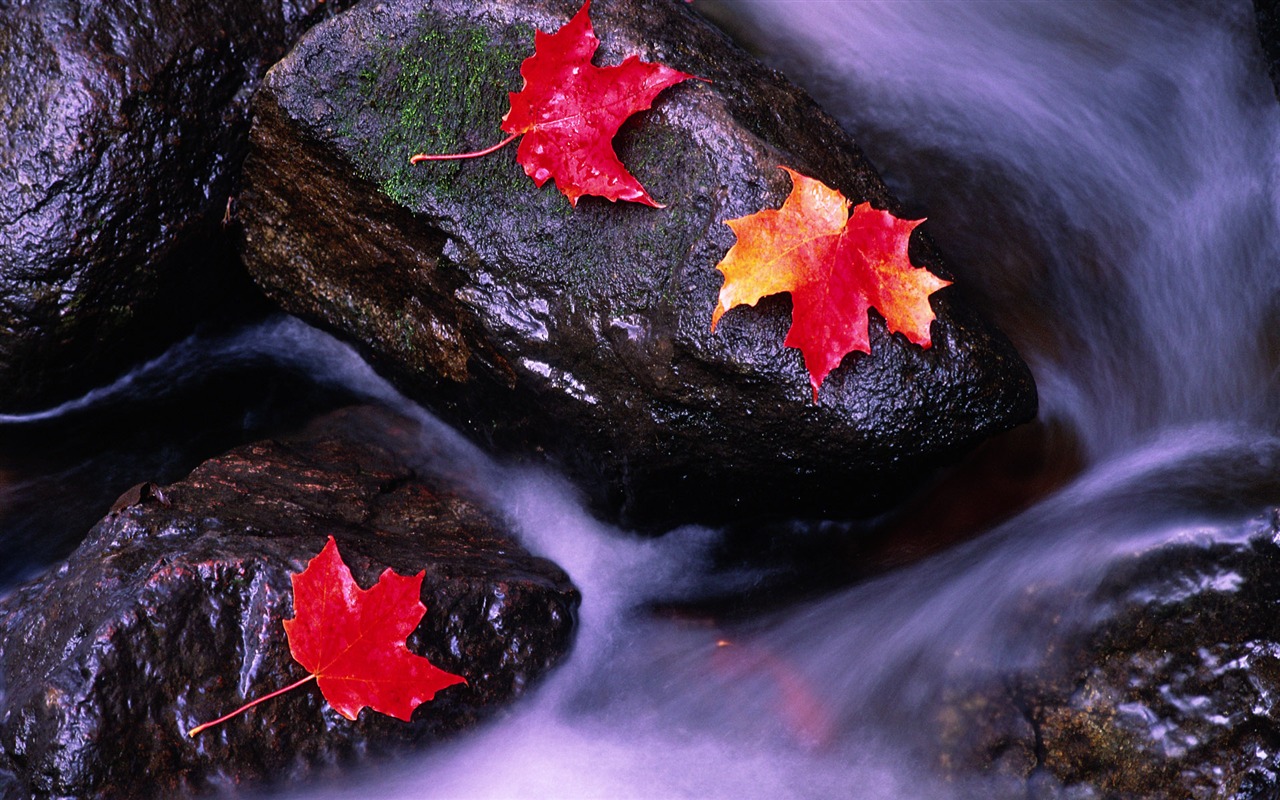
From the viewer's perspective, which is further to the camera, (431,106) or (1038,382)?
(1038,382)

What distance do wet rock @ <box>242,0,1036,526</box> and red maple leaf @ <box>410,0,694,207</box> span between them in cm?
6

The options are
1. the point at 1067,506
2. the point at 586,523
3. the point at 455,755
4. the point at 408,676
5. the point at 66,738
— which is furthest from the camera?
the point at 586,523

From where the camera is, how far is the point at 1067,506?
10.1ft

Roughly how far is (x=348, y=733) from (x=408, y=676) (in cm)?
25

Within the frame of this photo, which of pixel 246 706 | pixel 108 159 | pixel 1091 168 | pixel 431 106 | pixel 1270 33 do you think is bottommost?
pixel 246 706

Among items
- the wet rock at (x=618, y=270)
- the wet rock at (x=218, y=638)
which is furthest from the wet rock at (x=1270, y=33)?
the wet rock at (x=218, y=638)

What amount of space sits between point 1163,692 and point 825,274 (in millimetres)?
1566

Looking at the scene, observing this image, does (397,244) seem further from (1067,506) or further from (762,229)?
(1067,506)

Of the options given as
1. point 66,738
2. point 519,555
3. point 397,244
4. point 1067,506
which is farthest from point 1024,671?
Result: point 66,738

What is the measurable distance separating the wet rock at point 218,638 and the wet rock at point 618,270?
0.59 meters

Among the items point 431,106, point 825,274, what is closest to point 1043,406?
point 825,274

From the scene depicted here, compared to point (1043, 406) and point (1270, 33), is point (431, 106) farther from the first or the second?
point (1270, 33)

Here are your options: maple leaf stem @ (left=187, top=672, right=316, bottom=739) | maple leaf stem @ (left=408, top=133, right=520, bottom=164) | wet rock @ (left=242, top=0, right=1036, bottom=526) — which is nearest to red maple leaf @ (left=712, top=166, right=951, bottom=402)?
wet rock @ (left=242, top=0, right=1036, bottom=526)

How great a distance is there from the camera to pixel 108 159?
3.24 m
